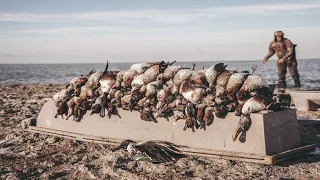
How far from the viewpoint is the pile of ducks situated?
5781 mm

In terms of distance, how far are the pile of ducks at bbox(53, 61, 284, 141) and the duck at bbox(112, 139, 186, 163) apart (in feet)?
1.80

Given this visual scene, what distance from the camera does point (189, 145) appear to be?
20.3ft

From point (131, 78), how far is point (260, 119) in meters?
3.16

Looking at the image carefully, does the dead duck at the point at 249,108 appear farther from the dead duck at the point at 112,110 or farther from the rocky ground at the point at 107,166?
the dead duck at the point at 112,110

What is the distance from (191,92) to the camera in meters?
6.12

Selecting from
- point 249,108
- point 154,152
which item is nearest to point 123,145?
point 154,152

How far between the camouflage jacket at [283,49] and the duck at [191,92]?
6.49 metres

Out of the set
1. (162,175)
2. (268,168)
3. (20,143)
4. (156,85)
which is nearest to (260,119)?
(268,168)

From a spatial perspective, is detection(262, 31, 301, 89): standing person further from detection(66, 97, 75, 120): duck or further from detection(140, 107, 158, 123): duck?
detection(66, 97, 75, 120): duck

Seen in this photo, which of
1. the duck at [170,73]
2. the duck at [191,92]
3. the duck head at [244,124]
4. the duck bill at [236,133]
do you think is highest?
the duck at [170,73]

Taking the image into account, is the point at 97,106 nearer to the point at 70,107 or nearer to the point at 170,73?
the point at 70,107

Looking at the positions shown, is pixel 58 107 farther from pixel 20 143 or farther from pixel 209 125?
pixel 209 125

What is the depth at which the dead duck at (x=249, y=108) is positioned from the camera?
5.43 m

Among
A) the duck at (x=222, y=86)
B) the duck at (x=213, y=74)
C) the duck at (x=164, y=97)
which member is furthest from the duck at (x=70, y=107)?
the duck at (x=222, y=86)
